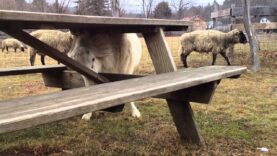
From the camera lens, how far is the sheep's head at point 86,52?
4.04 metres

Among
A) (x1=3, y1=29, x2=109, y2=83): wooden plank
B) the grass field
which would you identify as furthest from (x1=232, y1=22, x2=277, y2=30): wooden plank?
(x1=3, y1=29, x2=109, y2=83): wooden plank

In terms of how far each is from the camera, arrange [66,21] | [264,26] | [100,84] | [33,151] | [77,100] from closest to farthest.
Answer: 1. [77,100]
2. [66,21]
3. [100,84]
4. [33,151]
5. [264,26]

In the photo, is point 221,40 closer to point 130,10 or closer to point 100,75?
point 100,75

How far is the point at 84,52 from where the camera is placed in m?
4.12

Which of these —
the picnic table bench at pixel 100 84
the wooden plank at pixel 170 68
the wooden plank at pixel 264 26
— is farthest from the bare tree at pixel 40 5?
the wooden plank at pixel 170 68

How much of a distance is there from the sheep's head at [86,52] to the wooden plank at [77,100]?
1.41 metres

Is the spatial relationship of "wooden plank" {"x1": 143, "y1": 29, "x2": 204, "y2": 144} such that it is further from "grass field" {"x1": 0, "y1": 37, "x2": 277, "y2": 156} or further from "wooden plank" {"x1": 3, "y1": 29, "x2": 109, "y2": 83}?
"wooden plank" {"x1": 3, "y1": 29, "x2": 109, "y2": 83}

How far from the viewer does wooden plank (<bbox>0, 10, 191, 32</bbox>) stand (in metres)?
1.95

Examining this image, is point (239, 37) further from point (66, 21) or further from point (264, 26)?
point (66, 21)

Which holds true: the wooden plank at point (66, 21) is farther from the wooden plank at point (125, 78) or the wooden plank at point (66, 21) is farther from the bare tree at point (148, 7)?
the bare tree at point (148, 7)

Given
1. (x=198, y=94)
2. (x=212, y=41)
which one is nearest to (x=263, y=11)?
(x=212, y=41)

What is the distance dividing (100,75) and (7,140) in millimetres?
1053

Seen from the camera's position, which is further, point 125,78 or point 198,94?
point 125,78

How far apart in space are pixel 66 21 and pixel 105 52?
78.4 inches
